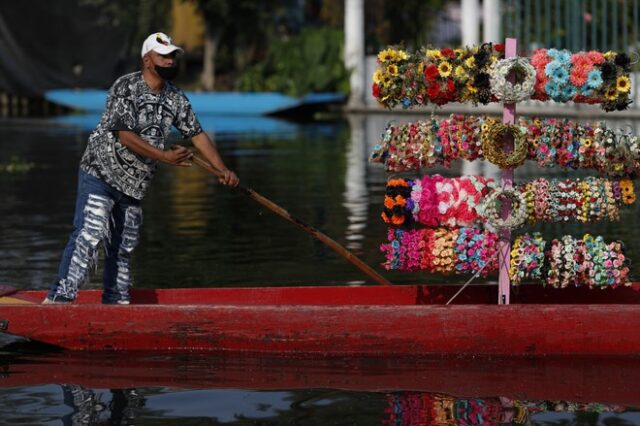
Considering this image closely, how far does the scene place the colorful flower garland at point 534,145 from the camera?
30.1 feet

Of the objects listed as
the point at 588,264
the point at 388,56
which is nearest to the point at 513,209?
the point at 588,264

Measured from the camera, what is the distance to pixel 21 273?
1230 centimetres

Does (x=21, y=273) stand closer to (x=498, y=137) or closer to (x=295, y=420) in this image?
(x=498, y=137)

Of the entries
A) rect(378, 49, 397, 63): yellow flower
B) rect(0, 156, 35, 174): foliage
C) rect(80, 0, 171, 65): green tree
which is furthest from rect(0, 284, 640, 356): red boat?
rect(80, 0, 171, 65): green tree

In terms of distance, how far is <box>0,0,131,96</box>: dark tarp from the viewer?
43.3 metres

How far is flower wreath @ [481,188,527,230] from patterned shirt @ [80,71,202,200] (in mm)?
1814

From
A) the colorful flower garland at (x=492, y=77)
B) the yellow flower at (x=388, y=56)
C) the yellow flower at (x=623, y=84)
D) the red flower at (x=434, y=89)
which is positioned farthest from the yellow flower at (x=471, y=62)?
the yellow flower at (x=623, y=84)

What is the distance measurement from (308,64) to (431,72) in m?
32.4

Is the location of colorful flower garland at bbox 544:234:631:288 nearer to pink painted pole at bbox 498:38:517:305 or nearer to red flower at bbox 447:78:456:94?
pink painted pole at bbox 498:38:517:305

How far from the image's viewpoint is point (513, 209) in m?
9.16

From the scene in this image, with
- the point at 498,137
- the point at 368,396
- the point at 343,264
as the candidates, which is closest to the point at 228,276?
the point at 343,264

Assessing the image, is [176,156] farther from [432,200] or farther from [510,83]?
[510,83]

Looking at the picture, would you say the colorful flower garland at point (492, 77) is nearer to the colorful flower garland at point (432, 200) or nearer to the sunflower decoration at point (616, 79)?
the sunflower decoration at point (616, 79)

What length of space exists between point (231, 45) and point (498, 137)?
38.3 metres
